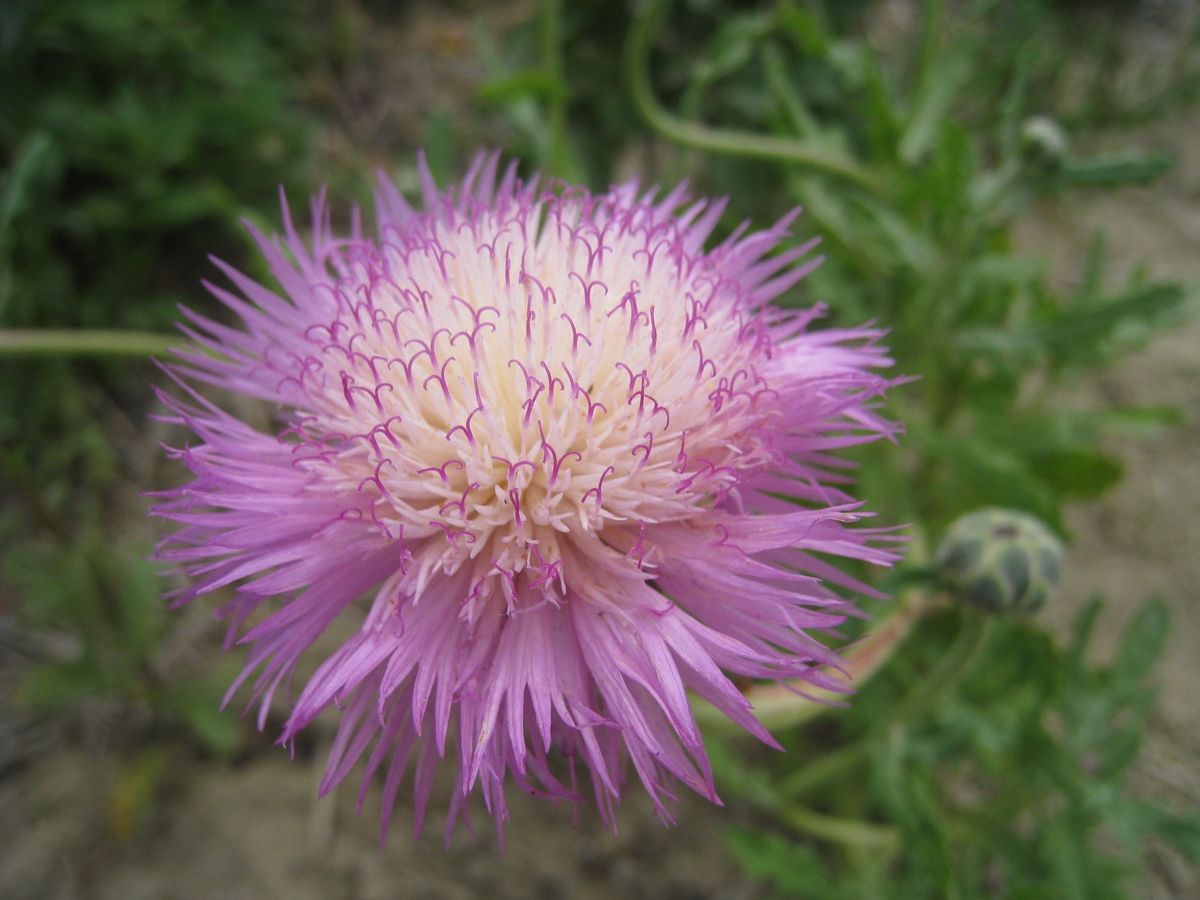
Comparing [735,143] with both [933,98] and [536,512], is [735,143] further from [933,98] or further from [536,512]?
[536,512]

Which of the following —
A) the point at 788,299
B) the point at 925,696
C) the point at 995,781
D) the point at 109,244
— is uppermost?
the point at 788,299

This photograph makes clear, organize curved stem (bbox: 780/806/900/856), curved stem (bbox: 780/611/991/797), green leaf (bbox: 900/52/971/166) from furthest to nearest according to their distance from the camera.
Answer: green leaf (bbox: 900/52/971/166) → curved stem (bbox: 780/806/900/856) → curved stem (bbox: 780/611/991/797)

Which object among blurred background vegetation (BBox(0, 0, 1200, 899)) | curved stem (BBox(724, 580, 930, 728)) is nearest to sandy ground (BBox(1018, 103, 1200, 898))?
blurred background vegetation (BBox(0, 0, 1200, 899))

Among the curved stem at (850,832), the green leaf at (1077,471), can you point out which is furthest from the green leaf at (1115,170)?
the curved stem at (850,832)

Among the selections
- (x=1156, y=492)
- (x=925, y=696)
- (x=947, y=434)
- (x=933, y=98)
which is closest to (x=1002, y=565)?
(x=925, y=696)

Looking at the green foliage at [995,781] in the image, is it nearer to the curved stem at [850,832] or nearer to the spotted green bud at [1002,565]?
the curved stem at [850,832]

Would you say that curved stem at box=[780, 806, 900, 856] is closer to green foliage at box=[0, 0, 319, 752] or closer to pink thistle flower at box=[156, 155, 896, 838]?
pink thistle flower at box=[156, 155, 896, 838]
